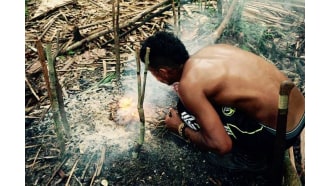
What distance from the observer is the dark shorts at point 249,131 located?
183 cm

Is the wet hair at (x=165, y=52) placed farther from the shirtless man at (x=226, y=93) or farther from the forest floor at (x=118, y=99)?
the forest floor at (x=118, y=99)

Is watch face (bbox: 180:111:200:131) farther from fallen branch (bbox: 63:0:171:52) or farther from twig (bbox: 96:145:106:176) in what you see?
fallen branch (bbox: 63:0:171:52)

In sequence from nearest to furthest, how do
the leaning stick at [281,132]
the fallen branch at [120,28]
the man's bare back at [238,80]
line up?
1. the leaning stick at [281,132]
2. the man's bare back at [238,80]
3. the fallen branch at [120,28]

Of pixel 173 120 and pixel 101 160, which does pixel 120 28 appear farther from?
pixel 101 160

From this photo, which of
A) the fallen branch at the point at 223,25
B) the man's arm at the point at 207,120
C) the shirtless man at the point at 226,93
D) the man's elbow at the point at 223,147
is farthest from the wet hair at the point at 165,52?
the fallen branch at the point at 223,25

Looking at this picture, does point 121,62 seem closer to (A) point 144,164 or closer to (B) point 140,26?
(B) point 140,26

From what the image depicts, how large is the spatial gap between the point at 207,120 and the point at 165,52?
358mm

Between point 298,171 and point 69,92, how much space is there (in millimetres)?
1277

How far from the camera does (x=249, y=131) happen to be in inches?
72.9

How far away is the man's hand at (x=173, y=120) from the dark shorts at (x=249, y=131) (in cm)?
28

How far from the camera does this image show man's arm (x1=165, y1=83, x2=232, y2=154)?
1.70 meters

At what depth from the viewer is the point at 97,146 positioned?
2.04m
